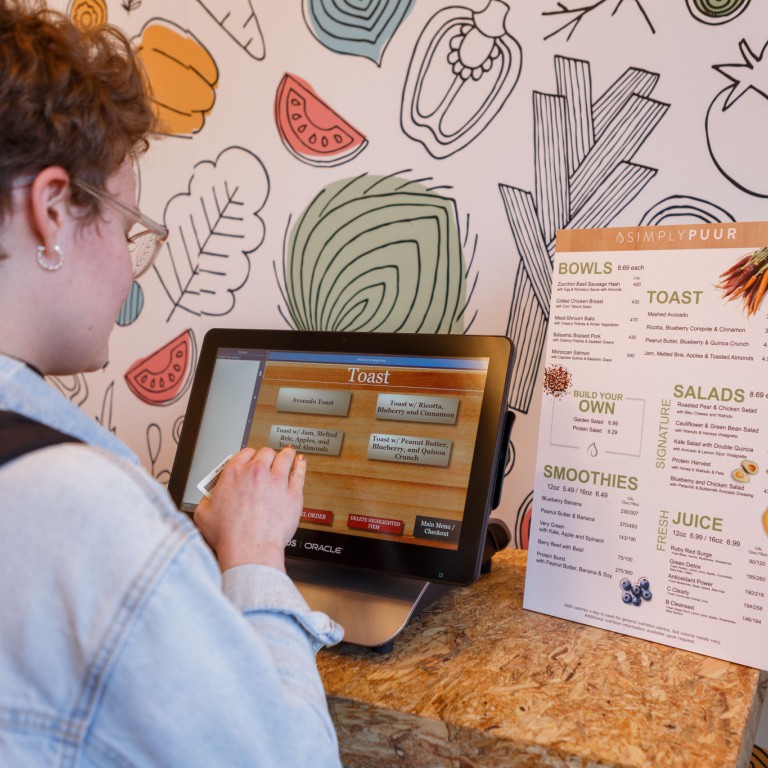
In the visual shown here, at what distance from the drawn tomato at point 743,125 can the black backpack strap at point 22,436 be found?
3.26 feet

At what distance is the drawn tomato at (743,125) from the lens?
1.02m

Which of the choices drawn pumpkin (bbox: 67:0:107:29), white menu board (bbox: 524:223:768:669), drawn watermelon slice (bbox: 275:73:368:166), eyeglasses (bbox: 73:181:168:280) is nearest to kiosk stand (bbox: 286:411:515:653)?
white menu board (bbox: 524:223:768:669)

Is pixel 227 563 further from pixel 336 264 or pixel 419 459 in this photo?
pixel 336 264

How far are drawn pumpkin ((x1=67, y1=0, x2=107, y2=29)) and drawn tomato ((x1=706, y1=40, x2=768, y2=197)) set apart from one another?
4.32 ft

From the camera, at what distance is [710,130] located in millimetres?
1056

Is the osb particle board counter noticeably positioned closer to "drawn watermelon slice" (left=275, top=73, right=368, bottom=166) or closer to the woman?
the woman

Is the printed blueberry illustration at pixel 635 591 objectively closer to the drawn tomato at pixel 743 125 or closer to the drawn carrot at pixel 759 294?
the drawn carrot at pixel 759 294

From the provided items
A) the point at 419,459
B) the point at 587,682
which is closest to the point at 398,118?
the point at 419,459

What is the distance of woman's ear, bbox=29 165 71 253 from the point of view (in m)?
0.62

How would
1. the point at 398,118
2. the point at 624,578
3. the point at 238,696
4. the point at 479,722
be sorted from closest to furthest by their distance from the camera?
the point at 238,696 < the point at 479,722 < the point at 624,578 < the point at 398,118

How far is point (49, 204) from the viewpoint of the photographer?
63 cm

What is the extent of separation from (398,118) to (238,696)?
42.9 inches

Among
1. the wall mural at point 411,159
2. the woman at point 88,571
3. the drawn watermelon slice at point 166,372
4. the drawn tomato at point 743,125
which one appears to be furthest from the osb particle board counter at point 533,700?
the drawn watermelon slice at point 166,372

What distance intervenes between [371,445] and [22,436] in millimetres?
561
